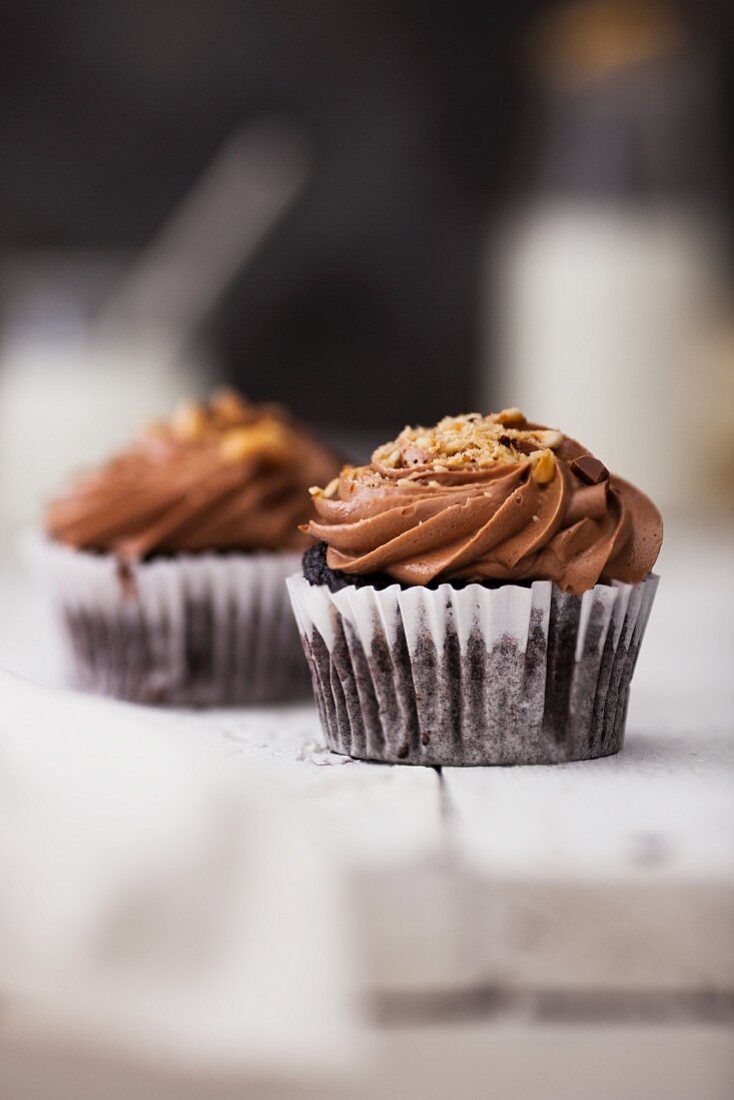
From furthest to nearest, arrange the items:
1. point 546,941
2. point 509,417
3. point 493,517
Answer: point 509,417
point 493,517
point 546,941

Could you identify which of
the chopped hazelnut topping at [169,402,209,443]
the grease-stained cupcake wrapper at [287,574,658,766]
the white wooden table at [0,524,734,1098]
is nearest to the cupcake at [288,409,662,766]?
the grease-stained cupcake wrapper at [287,574,658,766]

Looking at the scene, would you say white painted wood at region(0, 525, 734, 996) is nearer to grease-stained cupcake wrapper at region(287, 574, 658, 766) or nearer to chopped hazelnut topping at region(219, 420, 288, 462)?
grease-stained cupcake wrapper at region(287, 574, 658, 766)

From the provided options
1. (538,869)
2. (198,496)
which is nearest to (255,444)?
(198,496)

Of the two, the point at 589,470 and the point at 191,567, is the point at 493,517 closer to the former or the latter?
the point at 589,470

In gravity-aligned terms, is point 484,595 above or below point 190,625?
above

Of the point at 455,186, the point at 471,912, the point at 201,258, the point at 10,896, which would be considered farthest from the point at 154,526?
the point at 455,186

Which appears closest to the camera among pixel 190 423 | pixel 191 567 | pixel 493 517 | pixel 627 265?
pixel 493 517

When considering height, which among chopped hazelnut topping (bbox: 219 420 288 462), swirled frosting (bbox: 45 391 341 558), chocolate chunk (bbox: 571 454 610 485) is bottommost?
swirled frosting (bbox: 45 391 341 558)

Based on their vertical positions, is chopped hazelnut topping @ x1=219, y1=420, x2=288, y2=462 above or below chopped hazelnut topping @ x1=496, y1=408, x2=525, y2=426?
below
